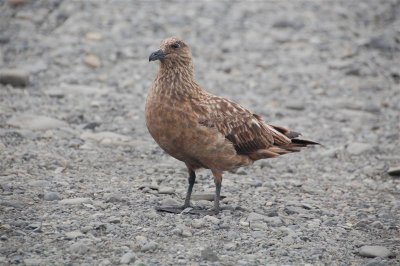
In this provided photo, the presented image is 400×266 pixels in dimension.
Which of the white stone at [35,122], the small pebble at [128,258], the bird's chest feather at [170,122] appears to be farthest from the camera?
the white stone at [35,122]

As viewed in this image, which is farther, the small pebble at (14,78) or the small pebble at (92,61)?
the small pebble at (92,61)

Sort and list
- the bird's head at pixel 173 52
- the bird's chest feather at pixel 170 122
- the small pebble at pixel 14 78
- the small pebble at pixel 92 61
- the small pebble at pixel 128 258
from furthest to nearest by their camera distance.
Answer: the small pebble at pixel 92 61, the small pebble at pixel 14 78, the bird's head at pixel 173 52, the bird's chest feather at pixel 170 122, the small pebble at pixel 128 258

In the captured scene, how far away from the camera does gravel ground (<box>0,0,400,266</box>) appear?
7434 mm

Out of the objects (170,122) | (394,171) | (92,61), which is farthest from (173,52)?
(92,61)

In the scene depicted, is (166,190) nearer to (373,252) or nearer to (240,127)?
(240,127)

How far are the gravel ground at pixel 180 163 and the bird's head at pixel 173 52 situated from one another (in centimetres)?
160

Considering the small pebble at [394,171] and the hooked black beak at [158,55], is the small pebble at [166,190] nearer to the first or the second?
the hooked black beak at [158,55]

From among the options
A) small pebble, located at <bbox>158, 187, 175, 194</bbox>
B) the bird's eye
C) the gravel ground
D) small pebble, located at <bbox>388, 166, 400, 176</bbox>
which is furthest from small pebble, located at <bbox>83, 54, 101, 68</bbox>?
small pebble, located at <bbox>388, 166, 400, 176</bbox>

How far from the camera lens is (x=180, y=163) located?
406 inches

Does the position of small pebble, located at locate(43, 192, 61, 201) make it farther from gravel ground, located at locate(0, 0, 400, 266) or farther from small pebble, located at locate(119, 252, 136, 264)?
small pebble, located at locate(119, 252, 136, 264)

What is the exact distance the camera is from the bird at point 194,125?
7.91m

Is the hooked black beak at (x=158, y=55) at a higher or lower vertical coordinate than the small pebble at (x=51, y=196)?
higher

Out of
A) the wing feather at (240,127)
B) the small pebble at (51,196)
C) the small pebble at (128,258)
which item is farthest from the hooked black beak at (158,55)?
the small pebble at (128,258)

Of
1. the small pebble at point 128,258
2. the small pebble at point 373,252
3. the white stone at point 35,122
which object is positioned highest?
the white stone at point 35,122
